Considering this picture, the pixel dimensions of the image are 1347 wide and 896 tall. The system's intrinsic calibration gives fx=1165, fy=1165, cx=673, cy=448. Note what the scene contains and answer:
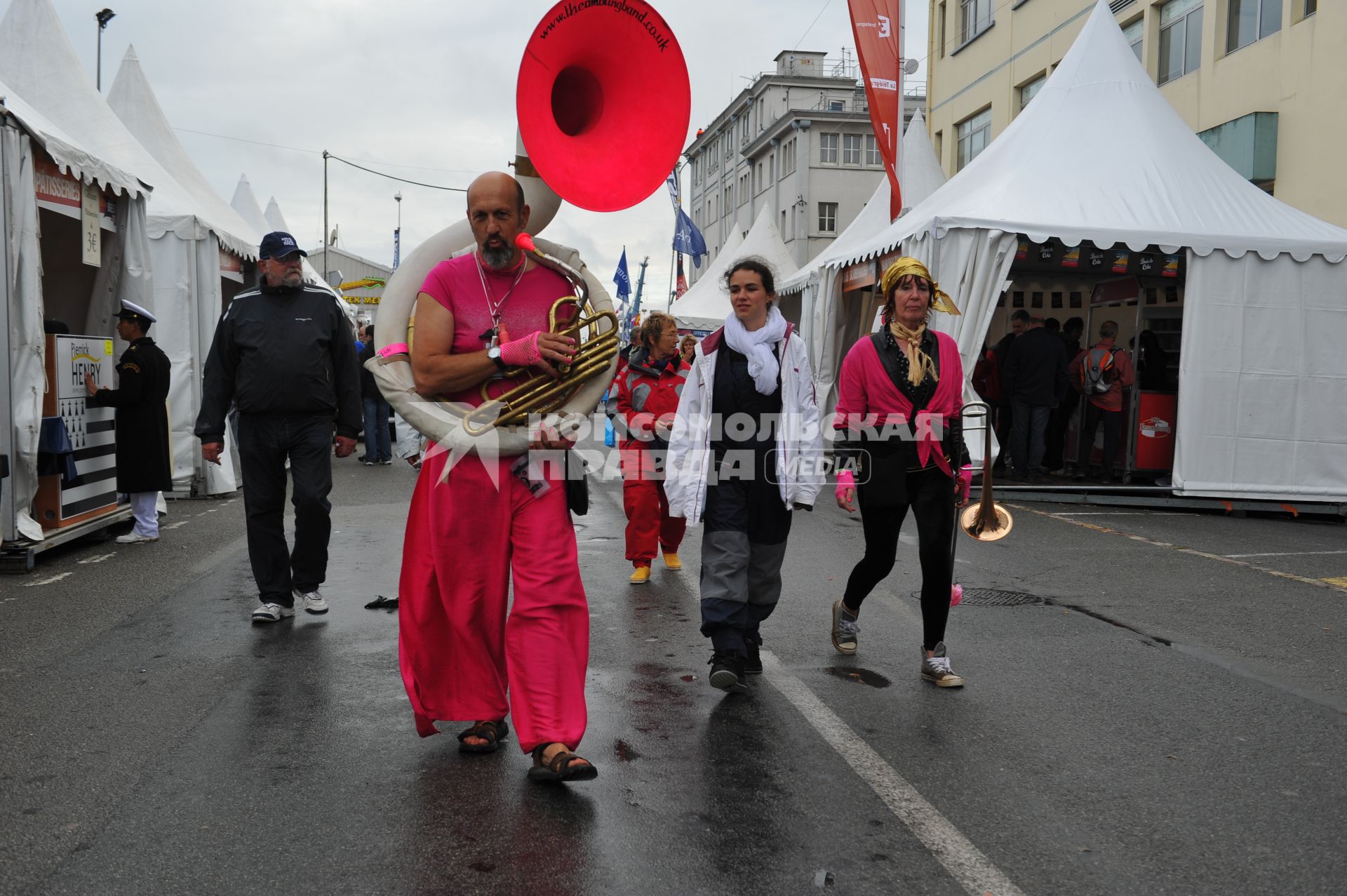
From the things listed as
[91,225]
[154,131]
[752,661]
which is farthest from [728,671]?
[154,131]

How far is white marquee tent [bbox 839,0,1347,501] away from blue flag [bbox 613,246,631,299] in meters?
29.4

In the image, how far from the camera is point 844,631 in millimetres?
5785

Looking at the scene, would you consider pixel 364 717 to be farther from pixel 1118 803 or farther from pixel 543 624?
pixel 1118 803

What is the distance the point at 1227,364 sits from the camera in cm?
1220

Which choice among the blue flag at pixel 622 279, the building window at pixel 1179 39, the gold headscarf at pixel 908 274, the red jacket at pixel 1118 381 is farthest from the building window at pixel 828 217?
the gold headscarf at pixel 908 274

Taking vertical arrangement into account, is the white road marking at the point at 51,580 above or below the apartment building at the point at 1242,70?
below

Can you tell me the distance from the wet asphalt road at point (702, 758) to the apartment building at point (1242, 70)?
974cm

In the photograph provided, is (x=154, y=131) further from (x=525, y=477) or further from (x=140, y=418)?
(x=525, y=477)

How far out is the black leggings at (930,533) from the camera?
519cm

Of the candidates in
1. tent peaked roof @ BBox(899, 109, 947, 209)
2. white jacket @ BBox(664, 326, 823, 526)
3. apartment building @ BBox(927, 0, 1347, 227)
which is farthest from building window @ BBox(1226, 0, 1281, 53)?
white jacket @ BBox(664, 326, 823, 526)

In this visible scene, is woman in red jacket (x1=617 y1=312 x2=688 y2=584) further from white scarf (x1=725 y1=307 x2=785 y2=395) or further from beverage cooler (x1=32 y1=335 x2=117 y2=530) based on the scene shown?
beverage cooler (x1=32 y1=335 x2=117 y2=530)

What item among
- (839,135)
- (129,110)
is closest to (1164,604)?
(129,110)

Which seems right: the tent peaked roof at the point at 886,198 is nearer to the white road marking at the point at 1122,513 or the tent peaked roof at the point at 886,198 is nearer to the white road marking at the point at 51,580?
the white road marking at the point at 1122,513

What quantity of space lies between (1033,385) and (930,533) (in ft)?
31.2
